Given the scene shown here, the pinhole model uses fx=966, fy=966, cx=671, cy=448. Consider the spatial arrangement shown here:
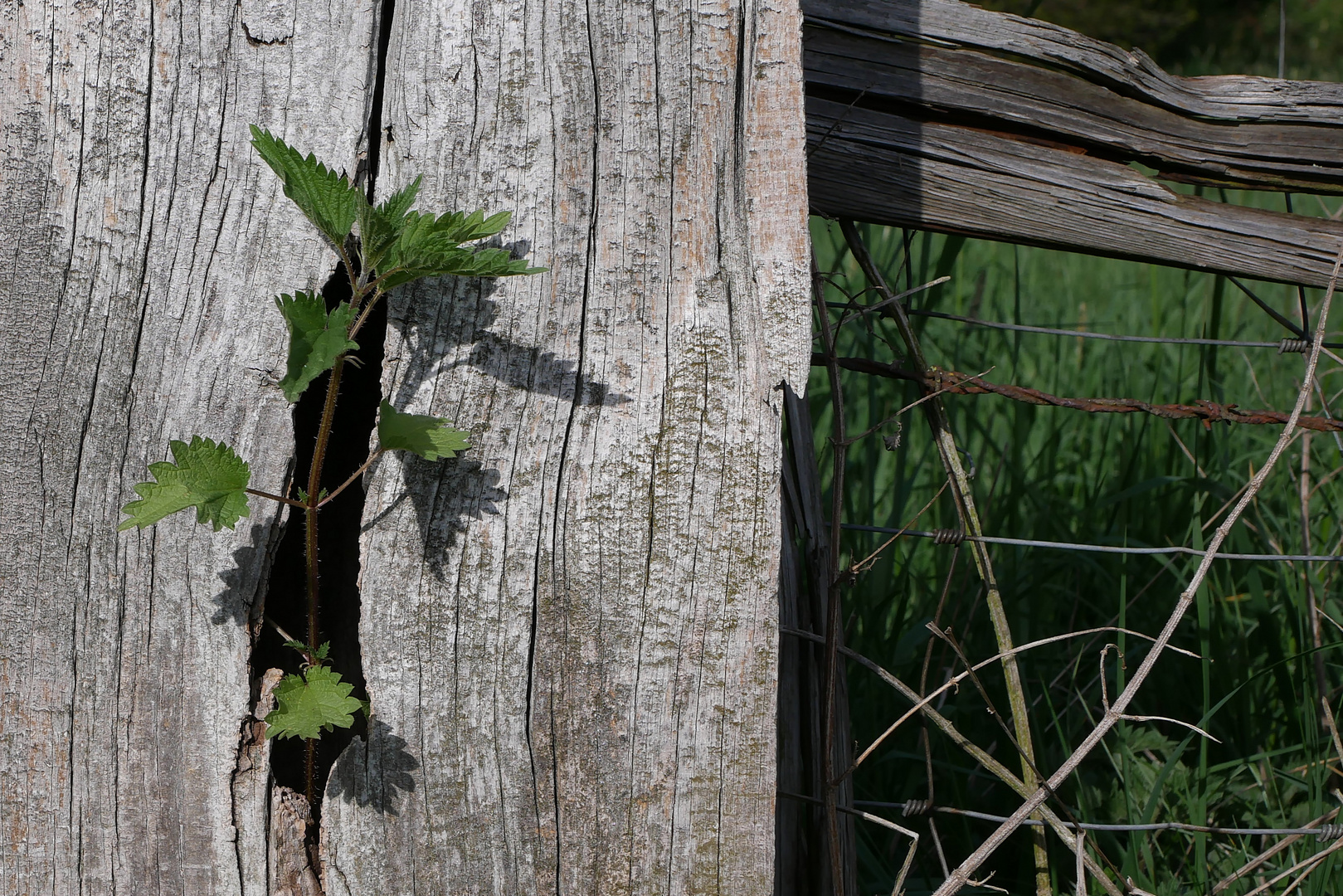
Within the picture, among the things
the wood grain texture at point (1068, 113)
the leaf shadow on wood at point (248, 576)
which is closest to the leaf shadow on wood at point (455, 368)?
the leaf shadow on wood at point (248, 576)

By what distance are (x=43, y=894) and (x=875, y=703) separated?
1.66 m

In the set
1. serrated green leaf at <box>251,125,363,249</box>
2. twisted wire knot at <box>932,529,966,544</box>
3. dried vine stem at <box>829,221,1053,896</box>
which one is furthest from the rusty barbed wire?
serrated green leaf at <box>251,125,363,249</box>

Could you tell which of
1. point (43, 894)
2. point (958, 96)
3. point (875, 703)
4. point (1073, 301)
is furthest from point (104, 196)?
point (1073, 301)

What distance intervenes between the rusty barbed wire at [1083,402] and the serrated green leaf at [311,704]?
0.87 meters

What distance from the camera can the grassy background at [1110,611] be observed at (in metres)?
2.02

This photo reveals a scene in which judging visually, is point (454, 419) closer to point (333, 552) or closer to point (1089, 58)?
point (333, 552)

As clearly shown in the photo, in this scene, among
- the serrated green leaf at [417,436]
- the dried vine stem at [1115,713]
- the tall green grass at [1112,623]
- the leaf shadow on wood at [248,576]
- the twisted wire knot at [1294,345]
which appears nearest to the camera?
the serrated green leaf at [417,436]

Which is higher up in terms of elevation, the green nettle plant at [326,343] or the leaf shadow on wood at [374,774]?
the green nettle plant at [326,343]

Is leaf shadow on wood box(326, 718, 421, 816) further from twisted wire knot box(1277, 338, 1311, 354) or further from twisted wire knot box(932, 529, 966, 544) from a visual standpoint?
twisted wire knot box(1277, 338, 1311, 354)

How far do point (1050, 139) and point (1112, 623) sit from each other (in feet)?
4.44

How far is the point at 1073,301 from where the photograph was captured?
4.78 metres

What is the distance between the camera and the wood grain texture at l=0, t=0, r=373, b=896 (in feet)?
3.77

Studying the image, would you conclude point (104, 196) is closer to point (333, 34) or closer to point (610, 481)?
point (333, 34)

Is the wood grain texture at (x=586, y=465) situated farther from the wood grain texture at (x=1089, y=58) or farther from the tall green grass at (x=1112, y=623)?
the tall green grass at (x=1112, y=623)
